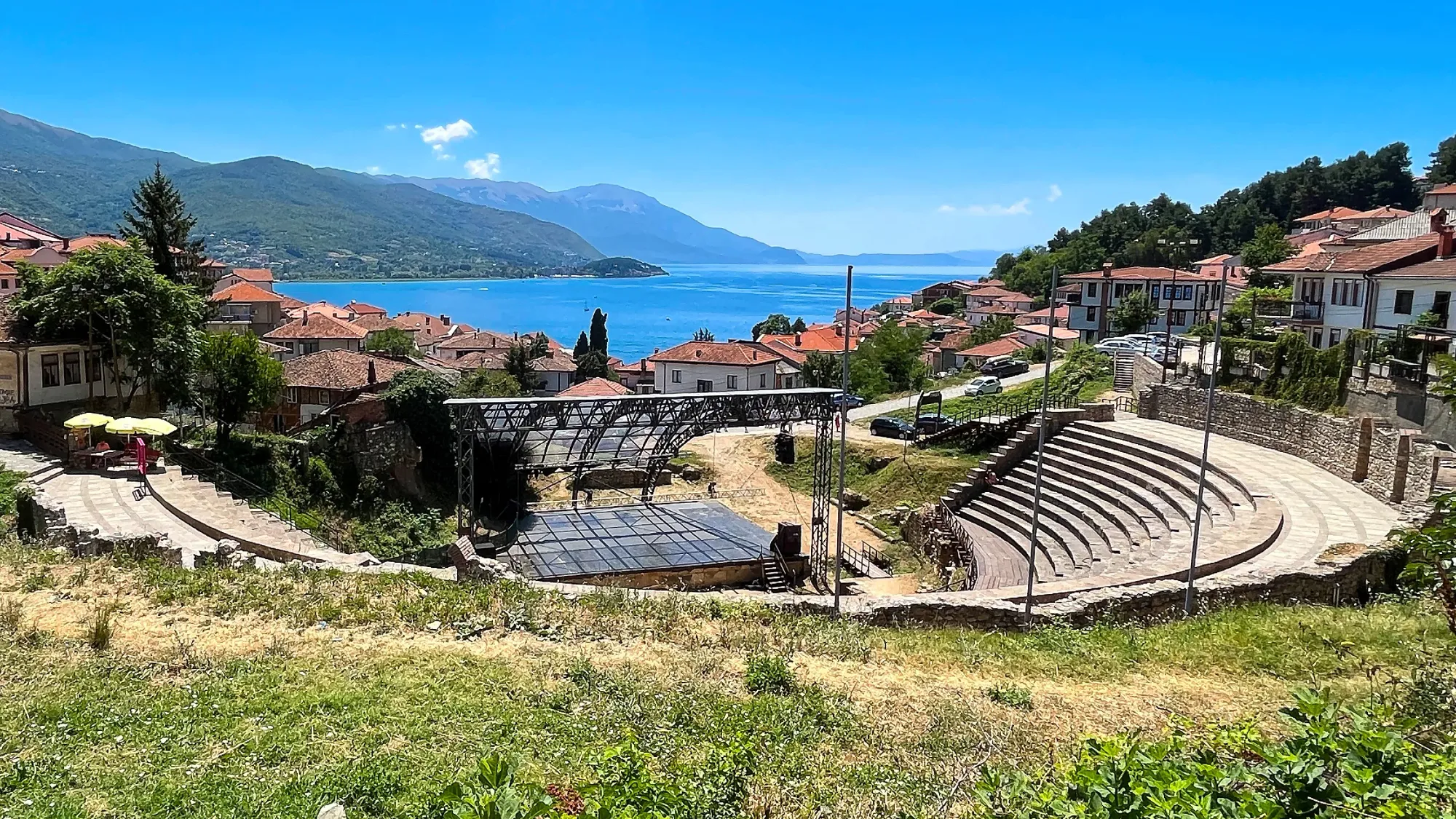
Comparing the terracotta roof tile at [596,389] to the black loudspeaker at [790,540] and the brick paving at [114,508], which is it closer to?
the black loudspeaker at [790,540]

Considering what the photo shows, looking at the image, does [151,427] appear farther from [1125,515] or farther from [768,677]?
[1125,515]

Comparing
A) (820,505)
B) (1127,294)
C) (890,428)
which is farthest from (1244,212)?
(820,505)

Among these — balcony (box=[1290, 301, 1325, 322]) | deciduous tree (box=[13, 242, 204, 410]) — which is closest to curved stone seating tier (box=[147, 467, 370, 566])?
deciduous tree (box=[13, 242, 204, 410])

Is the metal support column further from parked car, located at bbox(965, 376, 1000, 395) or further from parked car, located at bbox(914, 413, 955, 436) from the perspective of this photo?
parked car, located at bbox(965, 376, 1000, 395)

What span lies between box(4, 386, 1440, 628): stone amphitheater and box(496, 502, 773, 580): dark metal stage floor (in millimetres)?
6232

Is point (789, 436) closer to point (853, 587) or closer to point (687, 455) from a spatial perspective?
point (687, 455)

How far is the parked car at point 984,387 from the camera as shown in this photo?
47250 millimetres

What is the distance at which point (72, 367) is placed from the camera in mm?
27016

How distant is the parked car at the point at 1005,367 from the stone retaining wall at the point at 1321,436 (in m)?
24.5

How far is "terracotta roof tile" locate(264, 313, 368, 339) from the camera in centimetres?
6631

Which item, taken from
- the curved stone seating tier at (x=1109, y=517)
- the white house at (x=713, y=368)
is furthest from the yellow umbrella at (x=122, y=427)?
the white house at (x=713, y=368)

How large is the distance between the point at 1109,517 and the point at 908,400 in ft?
94.3

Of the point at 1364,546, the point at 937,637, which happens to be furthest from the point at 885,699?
the point at 1364,546

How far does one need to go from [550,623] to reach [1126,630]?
27.9ft
